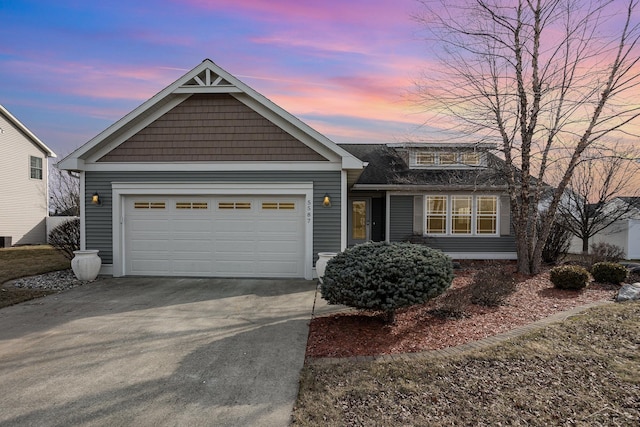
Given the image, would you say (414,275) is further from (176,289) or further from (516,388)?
(176,289)

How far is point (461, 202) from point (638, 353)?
953cm

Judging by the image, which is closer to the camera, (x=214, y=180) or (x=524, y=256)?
(x=214, y=180)

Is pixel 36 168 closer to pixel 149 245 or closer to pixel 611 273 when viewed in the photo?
pixel 149 245

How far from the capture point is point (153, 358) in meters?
4.45

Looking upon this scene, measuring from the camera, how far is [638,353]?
4.16 metres

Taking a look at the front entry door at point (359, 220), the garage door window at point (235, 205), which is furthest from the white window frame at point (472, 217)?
the garage door window at point (235, 205)

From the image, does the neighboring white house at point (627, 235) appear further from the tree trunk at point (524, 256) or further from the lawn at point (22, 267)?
the lawn at point (22, 267)

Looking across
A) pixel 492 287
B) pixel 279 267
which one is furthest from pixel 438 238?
pixel 279 267

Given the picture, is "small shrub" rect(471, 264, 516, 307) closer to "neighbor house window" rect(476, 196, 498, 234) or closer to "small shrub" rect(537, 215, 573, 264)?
"small shrub" rect(537, 215, 573, 264)

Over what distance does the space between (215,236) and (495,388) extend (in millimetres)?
7646

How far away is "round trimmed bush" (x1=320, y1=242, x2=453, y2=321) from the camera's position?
197 inches

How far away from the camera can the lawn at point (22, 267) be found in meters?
7.62

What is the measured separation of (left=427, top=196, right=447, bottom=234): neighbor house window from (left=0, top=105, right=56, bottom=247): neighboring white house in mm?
20652

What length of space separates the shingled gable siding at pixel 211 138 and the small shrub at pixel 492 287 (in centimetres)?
487
